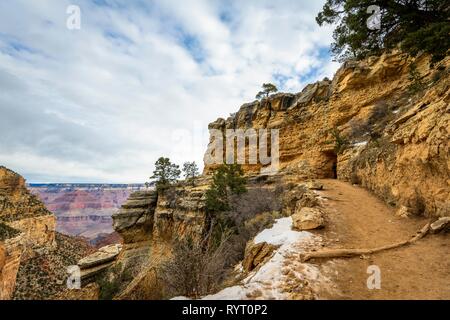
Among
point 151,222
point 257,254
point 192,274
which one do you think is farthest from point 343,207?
point 151,222

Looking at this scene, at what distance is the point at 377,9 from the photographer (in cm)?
859

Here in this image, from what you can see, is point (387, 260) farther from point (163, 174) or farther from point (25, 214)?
point (25, 214)

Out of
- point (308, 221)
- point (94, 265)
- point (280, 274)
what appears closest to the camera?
point (280, 274)

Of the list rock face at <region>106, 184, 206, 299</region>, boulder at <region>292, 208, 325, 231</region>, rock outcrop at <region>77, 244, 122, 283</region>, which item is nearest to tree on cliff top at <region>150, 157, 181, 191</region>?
rock face at <region>106, 184, 206, 299</region>

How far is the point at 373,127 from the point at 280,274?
1803 centimetres

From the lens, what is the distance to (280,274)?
438 cm

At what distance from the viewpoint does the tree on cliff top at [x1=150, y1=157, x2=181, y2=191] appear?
33.2m

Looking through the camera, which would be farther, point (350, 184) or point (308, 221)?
point (350, 184)

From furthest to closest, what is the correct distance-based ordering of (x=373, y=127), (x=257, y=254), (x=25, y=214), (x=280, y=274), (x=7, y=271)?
(x=25, y=214) → (x=373, y=127) → (x=7, y=271) → (x=257, y=254) → (x=280, y=274)

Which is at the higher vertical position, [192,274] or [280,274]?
[280,274]

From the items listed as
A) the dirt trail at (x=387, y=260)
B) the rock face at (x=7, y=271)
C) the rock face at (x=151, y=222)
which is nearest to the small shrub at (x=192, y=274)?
the dirt trail at (x=387, y=260)

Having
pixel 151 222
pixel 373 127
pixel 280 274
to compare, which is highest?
pixel 373 127

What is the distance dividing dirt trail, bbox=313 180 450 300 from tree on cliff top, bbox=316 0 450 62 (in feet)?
18.7

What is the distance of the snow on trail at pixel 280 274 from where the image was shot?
3691 mm
